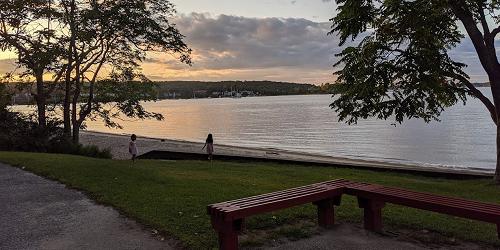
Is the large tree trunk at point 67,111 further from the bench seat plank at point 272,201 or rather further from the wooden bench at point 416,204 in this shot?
the wooden bench at point 416,204

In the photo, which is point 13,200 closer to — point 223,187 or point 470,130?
point 223,187

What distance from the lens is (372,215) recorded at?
6.07 m

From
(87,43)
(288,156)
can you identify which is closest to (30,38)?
(87,43)

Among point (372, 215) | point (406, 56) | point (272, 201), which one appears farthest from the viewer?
point (406, 56)

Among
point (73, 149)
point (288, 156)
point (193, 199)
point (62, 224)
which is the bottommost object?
point (288, 156)

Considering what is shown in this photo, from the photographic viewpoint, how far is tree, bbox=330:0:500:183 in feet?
38.3

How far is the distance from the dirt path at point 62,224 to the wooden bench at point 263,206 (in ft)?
2.88

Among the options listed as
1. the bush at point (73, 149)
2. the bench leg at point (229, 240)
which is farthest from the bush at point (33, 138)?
the bench leg at point (229, 240)

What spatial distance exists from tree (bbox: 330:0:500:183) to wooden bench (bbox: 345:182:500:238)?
649cm

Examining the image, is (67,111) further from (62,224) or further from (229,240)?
(229,240)

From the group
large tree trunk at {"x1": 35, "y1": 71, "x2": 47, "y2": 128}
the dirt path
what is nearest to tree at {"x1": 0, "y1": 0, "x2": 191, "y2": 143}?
large tree trunk at {"x1": 35, "y1": 71, "x2": 47, "y2": 128}

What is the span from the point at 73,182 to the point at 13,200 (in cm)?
158

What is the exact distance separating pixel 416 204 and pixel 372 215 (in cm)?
80

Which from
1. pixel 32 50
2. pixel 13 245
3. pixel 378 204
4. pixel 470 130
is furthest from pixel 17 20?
pixel 470 130
